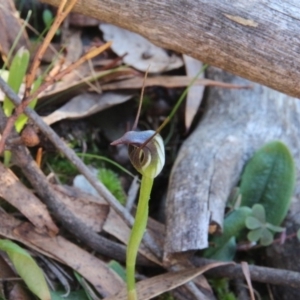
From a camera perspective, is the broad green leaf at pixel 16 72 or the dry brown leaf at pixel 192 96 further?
A: the dry brown leaf at pixel 192 96

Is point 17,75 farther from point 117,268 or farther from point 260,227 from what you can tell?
point 260,227

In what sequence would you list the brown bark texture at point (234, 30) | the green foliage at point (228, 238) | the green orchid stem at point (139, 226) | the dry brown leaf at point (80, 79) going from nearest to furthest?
the green orchid stem at point (139, 226), the brown bark texture at point (234, 30), the green foliage at point (228, 238), the dry brown leaf at point (80, 79)

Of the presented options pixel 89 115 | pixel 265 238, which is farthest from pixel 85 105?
pixel 265 238

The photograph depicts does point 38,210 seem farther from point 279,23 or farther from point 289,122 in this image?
point 289,122

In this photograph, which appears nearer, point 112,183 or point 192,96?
point 112,183

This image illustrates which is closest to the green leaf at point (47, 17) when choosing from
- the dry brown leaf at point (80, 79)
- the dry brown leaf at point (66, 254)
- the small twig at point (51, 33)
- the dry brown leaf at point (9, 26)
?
the dry brown leaf at point (9, 26)

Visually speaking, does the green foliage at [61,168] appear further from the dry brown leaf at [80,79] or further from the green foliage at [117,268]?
the green foliage at [117,268]

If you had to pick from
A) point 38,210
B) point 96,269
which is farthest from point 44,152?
point 96,269
